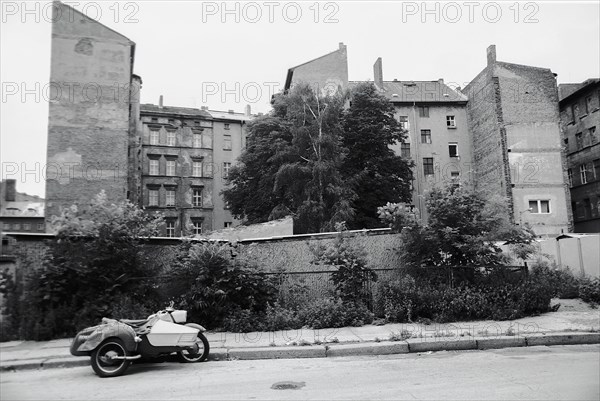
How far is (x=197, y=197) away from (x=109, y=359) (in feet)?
139

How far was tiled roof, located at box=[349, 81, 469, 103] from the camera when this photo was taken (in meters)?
46.6

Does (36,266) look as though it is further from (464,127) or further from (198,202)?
(464,127)

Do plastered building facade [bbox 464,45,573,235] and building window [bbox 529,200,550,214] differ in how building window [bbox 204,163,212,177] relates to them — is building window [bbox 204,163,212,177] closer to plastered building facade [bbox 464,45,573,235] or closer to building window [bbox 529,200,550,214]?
plastered building facade [bbox 464,45,573,235]

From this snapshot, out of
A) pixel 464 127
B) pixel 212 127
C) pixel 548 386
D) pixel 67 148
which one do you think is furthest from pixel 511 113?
pixel 548 386

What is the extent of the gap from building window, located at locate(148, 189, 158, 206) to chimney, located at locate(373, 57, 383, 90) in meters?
25.5

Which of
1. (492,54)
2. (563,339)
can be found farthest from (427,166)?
(563,339)

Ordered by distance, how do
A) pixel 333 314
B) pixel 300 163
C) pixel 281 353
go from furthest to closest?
pixel 300 163
pixel 333 314
pixel 281 353

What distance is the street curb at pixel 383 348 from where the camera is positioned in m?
9.20

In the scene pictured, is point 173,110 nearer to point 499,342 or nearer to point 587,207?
point 587,207

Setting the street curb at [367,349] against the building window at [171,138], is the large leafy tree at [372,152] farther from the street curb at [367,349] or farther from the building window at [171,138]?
the street curb at [367,349]

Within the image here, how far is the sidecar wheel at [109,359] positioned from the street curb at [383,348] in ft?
3.89

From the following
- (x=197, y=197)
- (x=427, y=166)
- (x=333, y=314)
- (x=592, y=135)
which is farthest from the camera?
(x=197, y=197)

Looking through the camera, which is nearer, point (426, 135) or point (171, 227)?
point (426, 135)

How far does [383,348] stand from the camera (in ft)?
31.7
